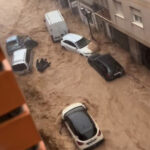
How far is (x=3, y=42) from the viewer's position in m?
31.5

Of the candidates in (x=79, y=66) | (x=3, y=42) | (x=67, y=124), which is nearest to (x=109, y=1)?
(x=79, y=66)

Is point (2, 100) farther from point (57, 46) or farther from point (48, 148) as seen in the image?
point (57, 46)

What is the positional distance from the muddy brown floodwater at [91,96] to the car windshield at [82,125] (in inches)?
45.4

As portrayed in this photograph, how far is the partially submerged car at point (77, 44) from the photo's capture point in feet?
83.8

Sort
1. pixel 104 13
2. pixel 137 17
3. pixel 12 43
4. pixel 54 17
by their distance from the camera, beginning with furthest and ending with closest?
pixel 54 17 < pixel 12 43 < pixel 104 13 < pixel 137 17

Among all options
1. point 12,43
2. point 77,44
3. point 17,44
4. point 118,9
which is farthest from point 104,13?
point 12,43

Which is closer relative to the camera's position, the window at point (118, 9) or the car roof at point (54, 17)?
the window at point (118, 9)

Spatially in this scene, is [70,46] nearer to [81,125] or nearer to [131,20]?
[131,20]

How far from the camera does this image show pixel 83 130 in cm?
1703

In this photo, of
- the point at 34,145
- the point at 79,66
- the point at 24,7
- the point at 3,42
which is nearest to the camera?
the point at 34,145

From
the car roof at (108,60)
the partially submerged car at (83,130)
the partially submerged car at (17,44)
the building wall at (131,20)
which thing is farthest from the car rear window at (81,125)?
the partially submerged car at (17,44)

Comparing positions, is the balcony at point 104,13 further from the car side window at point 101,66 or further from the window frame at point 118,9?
the car side window at point 101,66

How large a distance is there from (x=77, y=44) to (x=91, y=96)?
592 centimetres

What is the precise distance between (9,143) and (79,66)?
1784cm
